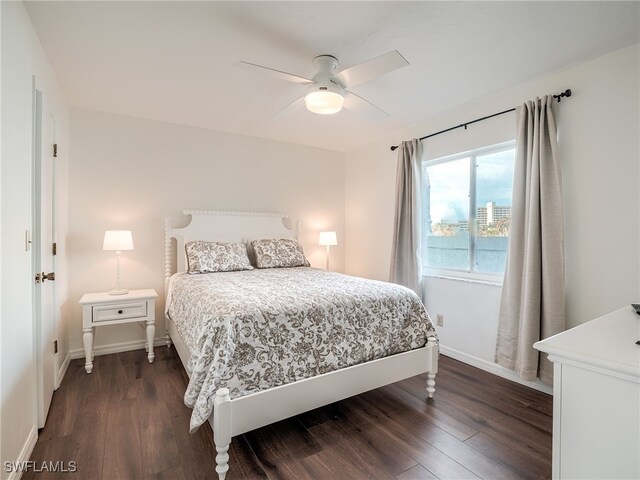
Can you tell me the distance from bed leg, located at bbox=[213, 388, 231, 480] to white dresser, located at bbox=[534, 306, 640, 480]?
1331 millimetres

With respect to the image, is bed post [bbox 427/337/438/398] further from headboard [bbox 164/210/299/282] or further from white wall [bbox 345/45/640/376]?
headboard [bbox 164/210/299/282]

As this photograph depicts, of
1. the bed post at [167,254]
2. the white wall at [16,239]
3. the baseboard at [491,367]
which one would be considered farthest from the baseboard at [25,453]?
the baseboard at [491,367]

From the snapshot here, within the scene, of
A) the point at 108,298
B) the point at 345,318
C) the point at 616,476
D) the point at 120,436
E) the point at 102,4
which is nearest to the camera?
the point at 616,476

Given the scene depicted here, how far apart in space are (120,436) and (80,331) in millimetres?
1724

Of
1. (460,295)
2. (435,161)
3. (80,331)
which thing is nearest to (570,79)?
(435,161)

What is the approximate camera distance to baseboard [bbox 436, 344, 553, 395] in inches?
97.4

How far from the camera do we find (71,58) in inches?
88.7

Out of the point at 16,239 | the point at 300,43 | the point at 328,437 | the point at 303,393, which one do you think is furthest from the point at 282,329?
the point at 300,43

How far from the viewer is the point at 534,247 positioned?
242 cm

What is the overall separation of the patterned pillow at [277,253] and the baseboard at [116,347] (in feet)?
4.41

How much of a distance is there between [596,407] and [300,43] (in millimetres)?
2284

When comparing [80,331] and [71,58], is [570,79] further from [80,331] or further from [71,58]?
[80,331]

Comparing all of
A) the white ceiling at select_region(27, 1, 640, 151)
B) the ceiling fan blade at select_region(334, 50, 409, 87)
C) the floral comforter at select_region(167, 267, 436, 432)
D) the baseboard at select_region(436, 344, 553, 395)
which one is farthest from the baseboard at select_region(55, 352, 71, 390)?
the baseboard at select_region(436, 344, 553, 395)

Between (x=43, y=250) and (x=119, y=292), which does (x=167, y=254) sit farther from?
(x=43, y=250)
